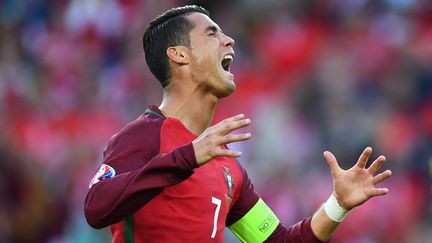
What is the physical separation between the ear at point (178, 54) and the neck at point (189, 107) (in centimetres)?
15

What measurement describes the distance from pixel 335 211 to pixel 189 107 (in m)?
0.87

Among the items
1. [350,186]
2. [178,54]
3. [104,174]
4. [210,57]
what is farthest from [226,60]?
[104,174]

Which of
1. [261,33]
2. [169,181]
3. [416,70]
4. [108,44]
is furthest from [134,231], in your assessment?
[108,44]

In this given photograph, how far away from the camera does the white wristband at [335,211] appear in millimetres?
4977

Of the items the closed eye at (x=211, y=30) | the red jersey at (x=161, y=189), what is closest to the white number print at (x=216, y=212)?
the red jersey at (x=161, y=189)

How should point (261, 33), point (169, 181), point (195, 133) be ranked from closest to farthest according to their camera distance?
point (169, 181) < point (195, 133) < point (261, 33)

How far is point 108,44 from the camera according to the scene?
1042cm

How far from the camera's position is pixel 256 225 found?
17.2ft

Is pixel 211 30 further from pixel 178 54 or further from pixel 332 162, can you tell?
pixel 332 162

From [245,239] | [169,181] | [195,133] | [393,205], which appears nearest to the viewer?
[169,181]

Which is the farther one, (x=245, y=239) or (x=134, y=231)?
(x=245, y=239)

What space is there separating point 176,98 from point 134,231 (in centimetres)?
70

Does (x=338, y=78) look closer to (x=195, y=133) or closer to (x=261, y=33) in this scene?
(x=261, y=33)

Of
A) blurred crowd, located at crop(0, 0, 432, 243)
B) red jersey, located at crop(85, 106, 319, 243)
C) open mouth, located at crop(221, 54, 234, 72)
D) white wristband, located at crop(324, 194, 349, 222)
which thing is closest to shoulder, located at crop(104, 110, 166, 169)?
red jersey, located at crop(85, 106, 319, 243)
